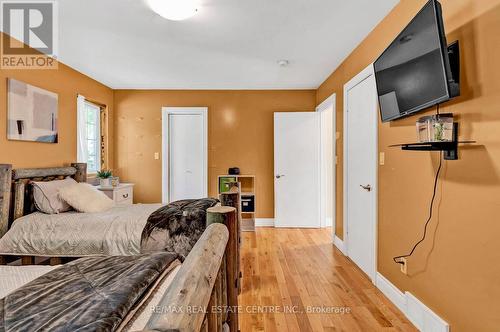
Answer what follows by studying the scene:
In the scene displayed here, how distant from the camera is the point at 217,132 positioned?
4844 millimetres

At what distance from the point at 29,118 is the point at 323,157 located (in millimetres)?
4151

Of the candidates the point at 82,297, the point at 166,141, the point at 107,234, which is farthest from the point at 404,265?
the point at 166,141

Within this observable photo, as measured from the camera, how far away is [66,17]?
7.75 feet

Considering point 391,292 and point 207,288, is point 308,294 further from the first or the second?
point 207,288

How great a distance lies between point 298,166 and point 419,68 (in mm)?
3061

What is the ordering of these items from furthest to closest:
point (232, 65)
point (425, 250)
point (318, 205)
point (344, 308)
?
point (318, 205) → point (232, 65) → point (344, 308) → point (425, 250)

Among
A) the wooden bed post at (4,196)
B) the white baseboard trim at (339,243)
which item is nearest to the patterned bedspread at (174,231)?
the wooden bed post at (4,196)

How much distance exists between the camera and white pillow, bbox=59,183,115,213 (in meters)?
2.65

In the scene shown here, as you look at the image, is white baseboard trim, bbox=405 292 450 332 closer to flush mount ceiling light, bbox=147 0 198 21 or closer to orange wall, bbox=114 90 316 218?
flush mount ceiling light, bbox=147 0 198 21

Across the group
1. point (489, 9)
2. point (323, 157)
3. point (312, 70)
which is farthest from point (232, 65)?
point (489, 9)

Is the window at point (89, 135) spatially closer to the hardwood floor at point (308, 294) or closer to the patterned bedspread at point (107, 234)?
the patterned bedspread at point (107, 234)

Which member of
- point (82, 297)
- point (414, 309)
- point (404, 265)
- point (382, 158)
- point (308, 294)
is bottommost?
point (308, 294)

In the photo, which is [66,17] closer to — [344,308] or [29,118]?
[29,118]

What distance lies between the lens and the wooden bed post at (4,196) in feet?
8.09
